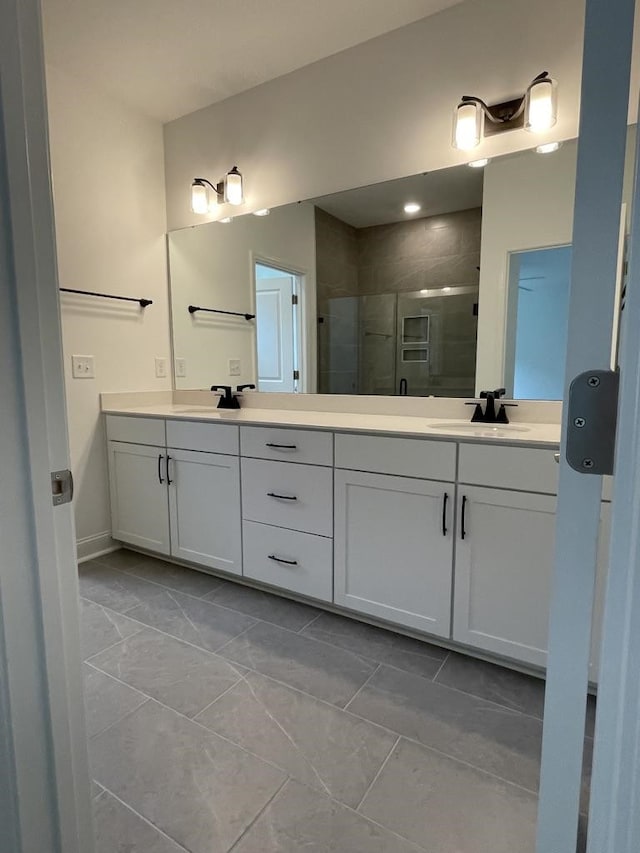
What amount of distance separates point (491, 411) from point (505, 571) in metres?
0.71

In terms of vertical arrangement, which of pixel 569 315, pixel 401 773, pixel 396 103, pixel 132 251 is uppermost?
pixel 396 103

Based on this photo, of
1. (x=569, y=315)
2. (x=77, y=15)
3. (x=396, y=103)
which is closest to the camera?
(x=569, y=315)

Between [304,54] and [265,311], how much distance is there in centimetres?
122

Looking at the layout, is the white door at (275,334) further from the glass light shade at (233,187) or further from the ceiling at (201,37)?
the ceiling at (201,37)

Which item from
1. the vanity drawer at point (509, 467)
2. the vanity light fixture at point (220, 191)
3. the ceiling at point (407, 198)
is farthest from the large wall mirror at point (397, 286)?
the vanity drawer at point (509, 467)

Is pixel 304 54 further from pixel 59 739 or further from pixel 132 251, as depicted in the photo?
pixel 59 739

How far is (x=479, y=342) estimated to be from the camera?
80.2 inches

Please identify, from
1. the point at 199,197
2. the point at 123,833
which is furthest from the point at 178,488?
the point at 199,197

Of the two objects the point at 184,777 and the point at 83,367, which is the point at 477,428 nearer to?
the point at 184,777

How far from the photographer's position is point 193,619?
1985mm

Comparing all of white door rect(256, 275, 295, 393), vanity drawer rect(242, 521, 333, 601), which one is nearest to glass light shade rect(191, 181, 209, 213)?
white door rect(256, 275, 295, 393)

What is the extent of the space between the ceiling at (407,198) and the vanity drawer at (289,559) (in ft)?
4.96

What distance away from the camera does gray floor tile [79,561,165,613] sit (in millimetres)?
2140

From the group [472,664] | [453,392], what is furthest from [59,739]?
[453,392]
